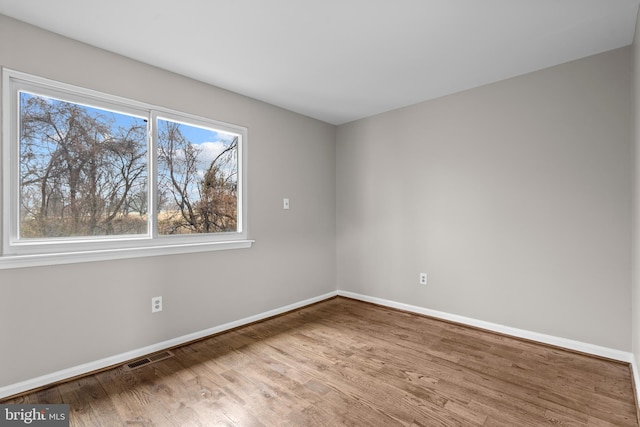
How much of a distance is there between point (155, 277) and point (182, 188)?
0.79m

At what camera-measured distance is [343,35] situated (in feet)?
6.84

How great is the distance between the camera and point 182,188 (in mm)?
2727

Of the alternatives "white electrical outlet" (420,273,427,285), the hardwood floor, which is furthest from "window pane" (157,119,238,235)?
"white electrical outlet" (420,273,427,285)

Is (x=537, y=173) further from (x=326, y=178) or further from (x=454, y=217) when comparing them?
(x=326, y=178)

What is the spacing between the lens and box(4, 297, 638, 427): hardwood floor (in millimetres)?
1673

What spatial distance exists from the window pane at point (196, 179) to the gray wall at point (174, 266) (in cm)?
19

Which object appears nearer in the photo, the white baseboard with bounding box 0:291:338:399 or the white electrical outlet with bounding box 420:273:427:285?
the white baseboard with bounding box 0:291:338:399

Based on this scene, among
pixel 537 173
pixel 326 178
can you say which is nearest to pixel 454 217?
pixel 537 173

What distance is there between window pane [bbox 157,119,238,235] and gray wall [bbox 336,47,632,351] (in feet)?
5.54

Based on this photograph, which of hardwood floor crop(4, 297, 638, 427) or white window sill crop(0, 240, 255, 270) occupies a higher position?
white window sill crop(0, 240, 255, 270)

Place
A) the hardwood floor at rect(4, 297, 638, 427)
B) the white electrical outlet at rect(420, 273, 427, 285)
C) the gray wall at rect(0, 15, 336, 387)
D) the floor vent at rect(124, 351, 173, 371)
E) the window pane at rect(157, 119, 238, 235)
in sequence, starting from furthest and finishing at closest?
the white electrical outlet at rect(420, 273, 427, 285), the window pane at rect(157, 119, 238, 235), the floor vent at rect(124, 351, 173, 371), the gray wall at rect(0, 15, 336, 387), the hardwood floor at rect(4, 297, 638, 427)

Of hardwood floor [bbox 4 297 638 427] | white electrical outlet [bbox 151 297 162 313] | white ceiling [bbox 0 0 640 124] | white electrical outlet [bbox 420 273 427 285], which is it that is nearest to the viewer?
hardwood floor [bbox 4 297 638 427]

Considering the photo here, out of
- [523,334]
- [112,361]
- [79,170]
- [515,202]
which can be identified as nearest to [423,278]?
[523,334]

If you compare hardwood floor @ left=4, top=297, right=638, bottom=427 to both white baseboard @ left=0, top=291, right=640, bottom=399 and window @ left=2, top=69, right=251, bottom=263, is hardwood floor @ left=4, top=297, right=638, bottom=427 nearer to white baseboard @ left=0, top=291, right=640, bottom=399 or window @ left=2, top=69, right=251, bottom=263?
white baseboard @ left=0, top=291, right=640, bottom=399
